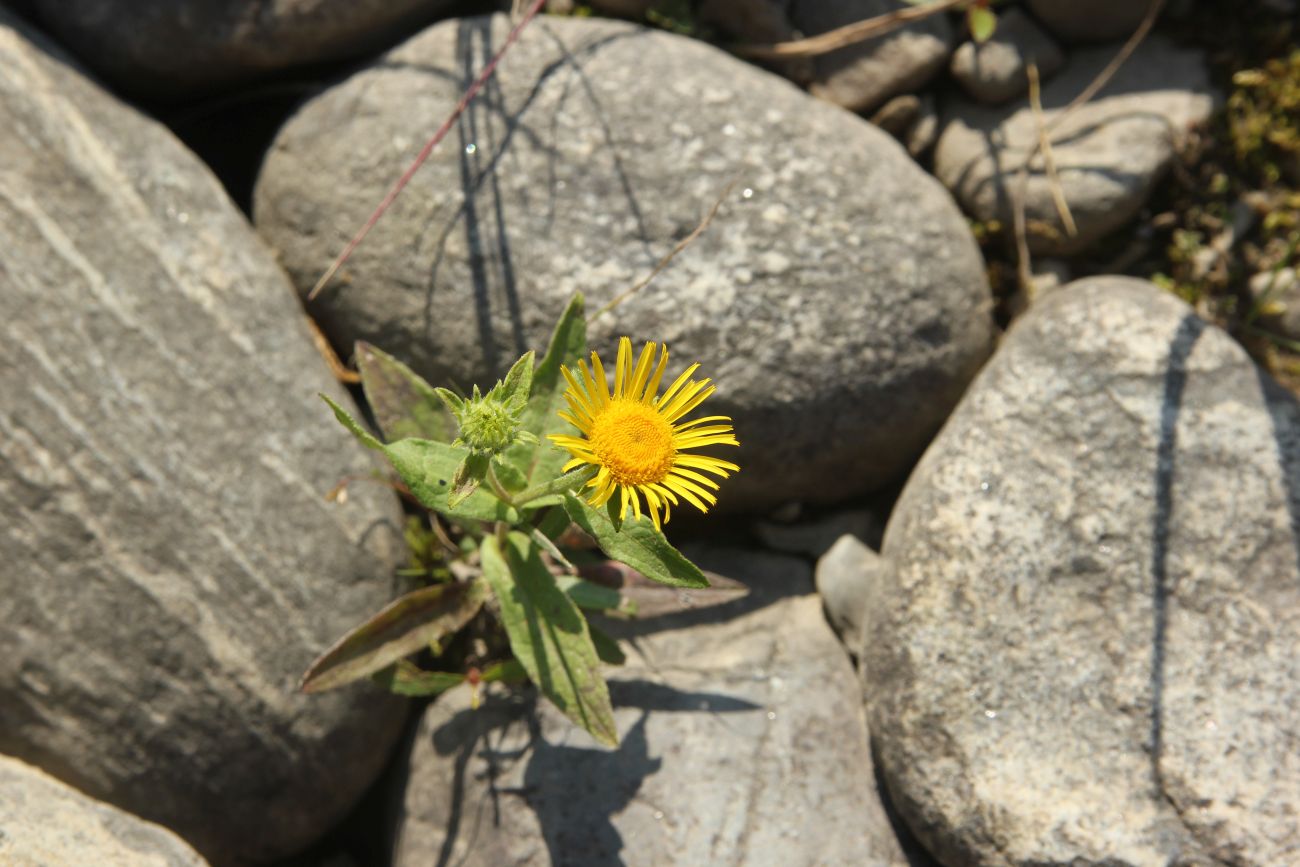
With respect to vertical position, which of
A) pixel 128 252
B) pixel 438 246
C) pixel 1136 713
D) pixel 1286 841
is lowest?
pixel 1286 841

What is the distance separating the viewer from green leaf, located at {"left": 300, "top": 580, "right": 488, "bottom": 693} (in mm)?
3135

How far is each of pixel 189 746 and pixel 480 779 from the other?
0.92 m

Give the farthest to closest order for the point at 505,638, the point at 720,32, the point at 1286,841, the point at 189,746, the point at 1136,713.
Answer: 1. the point at 720,32
2. the point at 505,638
3. the point at 189,746
4. the point at 1136,713
5. the point at 1286,841

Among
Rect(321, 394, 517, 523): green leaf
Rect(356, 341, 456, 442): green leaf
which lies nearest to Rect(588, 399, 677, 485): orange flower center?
Rect(321, 394, 517, 523): green leaf

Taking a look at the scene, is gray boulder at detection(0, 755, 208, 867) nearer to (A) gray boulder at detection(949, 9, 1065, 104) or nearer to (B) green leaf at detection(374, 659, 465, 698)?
(B) green leaf at detection(374, 659, 465, 698)

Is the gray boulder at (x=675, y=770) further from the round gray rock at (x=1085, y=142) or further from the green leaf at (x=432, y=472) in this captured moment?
the round gray rock at (x=1085, y=142)

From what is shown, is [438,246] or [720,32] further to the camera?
[720,32]

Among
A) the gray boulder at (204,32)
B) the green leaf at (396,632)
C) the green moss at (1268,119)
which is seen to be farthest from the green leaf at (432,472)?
the green moss at (1268,119)

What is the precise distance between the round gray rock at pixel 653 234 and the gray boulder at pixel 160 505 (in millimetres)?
423

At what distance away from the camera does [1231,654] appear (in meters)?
3.11

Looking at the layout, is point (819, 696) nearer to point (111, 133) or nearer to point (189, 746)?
point (189, 746)

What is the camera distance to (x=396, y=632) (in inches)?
128

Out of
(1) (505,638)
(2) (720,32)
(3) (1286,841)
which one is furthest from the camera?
(2) (720,32)

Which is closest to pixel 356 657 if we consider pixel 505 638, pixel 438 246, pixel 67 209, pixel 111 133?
pixel 505 638
